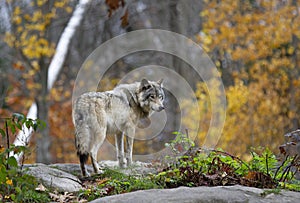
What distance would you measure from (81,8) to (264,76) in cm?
837

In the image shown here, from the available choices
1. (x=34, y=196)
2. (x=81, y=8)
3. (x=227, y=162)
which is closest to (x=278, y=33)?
(x=81, y=8)

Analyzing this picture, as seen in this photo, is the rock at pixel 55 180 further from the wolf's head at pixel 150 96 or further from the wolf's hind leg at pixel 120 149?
the wolf's head at pixel 150 96

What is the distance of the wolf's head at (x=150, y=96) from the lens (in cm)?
782

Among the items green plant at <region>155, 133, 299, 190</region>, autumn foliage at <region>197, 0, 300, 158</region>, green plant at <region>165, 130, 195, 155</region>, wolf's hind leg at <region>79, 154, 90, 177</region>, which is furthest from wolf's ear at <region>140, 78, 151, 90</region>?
autumn foliage at <region>197, 0, 300, 158</region>

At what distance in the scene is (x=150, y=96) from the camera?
782 cm

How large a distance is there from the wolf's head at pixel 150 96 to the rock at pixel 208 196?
12.8ft

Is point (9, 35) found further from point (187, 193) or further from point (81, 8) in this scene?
point (187, 193)

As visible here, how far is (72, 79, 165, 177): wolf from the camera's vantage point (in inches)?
264

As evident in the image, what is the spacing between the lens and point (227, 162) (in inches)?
201

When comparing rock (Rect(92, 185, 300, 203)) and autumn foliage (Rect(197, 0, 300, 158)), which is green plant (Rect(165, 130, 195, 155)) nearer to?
rock (Rect(92, 185, 300, 203))

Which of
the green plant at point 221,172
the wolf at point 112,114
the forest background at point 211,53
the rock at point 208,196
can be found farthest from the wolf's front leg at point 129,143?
the forest background at point 211,53

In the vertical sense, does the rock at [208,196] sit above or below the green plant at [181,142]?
below

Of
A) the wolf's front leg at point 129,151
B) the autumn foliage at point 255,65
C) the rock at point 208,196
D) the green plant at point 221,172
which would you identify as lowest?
the rock at point 208,196

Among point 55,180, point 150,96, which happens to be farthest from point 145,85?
point 55,180
